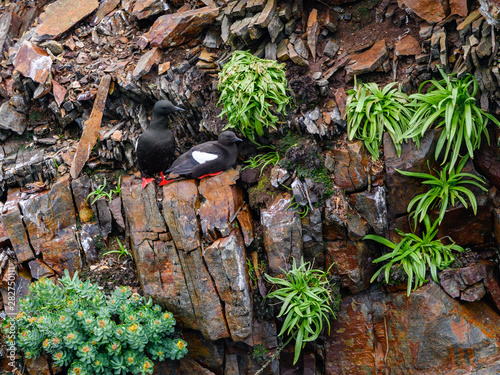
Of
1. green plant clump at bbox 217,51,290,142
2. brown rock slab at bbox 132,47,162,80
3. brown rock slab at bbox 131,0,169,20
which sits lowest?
green plant clump at bbox 217,51,290,142

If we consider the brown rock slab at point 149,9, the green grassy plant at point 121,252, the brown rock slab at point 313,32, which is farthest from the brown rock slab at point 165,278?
the brown rock slab at point 149,9

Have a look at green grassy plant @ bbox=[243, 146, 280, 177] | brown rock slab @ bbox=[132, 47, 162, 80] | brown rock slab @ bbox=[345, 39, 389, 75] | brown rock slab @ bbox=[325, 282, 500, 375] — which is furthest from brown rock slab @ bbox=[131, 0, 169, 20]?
brown rock slab @ bbox=[325, 282, 500, 375]

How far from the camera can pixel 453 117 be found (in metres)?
5.17

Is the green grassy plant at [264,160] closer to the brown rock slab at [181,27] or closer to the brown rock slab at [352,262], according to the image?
the brown rock slab at [352,262]

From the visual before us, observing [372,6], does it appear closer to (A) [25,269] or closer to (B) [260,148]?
(B) [260,148]

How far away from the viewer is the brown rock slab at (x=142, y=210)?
19.4 ft

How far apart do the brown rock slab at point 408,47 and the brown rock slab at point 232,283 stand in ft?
11.2

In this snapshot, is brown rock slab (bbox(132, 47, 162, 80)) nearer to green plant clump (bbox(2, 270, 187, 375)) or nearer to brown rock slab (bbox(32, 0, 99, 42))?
brown rock slab (bbox(32, 0, 99, 42))

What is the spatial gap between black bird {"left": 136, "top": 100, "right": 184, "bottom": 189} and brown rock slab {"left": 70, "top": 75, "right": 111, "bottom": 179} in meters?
Result: 1.15

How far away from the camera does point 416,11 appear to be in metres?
5.89

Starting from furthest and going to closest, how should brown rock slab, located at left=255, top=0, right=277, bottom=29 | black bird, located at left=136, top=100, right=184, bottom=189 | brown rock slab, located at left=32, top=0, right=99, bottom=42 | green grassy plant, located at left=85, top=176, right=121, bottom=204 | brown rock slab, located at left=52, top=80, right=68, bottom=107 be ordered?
brown rock slab, located at left=32, top=0, right=99, bottom=42, brown rock slab, located at left=52, top=80, right=68, bottom=107, green grassy plant, located at left=85, top=176, right=121, bottom=204, brown rock slab, located at left=255, top=0, right=277, bottom=29, black bird, located at left=136, top=100, right=184, bottom=189

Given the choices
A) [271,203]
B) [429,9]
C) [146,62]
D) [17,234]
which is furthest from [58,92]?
[429,9]

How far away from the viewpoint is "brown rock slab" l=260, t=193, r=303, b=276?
5.66 meters

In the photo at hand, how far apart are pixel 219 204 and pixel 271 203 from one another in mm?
701
